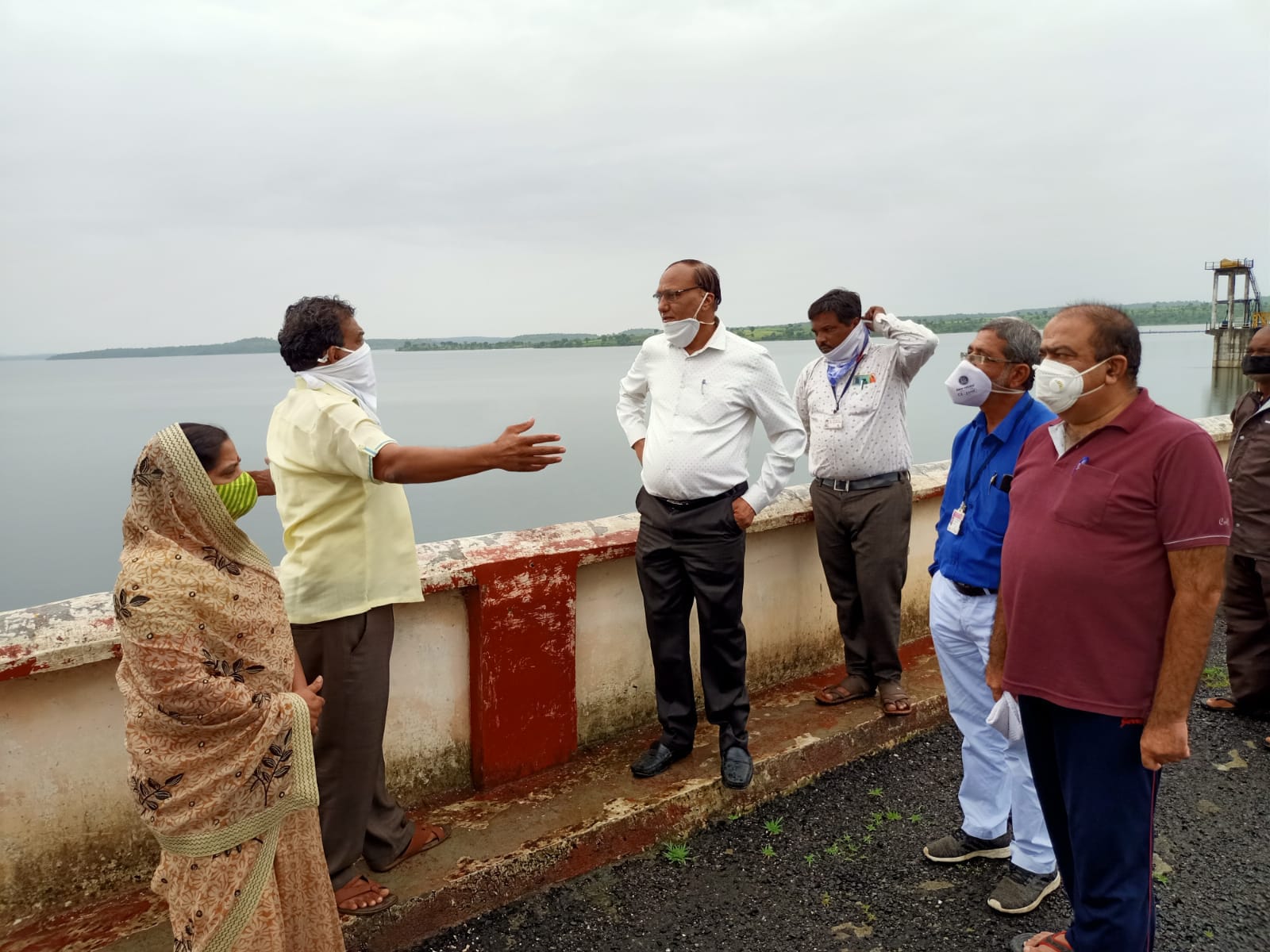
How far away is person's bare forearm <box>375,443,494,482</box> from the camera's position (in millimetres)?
2008

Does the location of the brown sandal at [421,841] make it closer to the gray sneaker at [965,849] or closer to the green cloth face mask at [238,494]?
the green cloth face mask at [238,494]

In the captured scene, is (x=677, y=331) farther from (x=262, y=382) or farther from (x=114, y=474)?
(x=262, y=382)

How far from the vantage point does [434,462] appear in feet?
6.59

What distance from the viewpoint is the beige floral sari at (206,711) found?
1646mm

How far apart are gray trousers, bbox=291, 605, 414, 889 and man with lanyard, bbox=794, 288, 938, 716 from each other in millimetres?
1929

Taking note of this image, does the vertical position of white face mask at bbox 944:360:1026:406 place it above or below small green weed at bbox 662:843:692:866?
above

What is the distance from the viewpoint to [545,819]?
8.84 feet

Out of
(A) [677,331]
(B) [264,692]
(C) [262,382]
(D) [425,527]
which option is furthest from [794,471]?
(C) [262,382]

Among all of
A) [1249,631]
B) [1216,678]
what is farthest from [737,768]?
[1216,678]

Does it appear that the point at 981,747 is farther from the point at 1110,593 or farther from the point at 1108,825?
the point at 1110,593

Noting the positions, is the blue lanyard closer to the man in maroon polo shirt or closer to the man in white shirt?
the man in maroon polo shirt

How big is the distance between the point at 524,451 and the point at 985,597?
1.47m

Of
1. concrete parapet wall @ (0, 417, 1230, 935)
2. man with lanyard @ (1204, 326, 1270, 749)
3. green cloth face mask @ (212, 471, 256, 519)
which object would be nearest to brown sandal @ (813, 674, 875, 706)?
concrete parapet wall @ (0, 417, 1230, 935)

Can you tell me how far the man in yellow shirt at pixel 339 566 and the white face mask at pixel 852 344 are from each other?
201 centimetres
